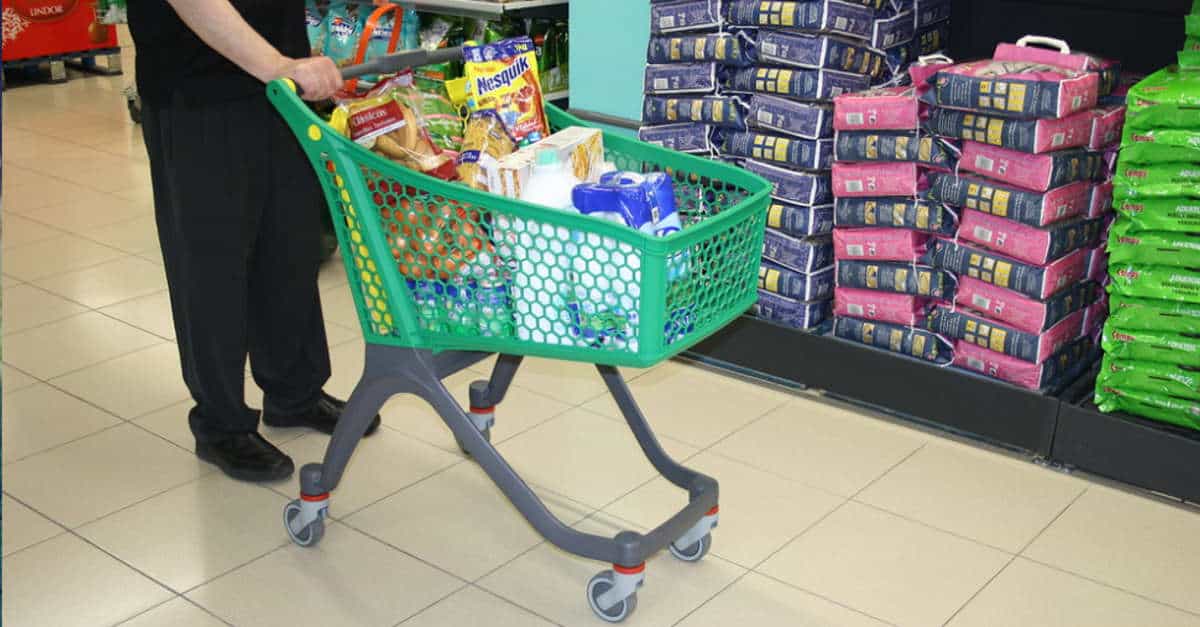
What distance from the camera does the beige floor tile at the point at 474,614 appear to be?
2359 millimetres

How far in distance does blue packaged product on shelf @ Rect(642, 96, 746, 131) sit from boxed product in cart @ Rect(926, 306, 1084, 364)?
2.57 feet

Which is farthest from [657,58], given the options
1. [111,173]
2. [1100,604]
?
[111,173]

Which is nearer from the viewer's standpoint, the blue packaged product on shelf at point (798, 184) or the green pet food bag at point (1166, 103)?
the green pet food bag at point (1166, 103)

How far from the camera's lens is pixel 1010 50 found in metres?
3.01

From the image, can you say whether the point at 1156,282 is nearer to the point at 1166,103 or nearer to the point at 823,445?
the point at 1166,103

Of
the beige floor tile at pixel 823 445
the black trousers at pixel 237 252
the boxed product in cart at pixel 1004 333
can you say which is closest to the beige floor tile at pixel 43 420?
the black trousers at pixel 237 252

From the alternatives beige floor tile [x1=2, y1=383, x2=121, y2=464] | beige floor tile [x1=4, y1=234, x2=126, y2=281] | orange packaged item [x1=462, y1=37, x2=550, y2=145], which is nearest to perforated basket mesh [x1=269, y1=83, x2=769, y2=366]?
orange packaged item [x1=462, y1=37, x2=550, y2=145]

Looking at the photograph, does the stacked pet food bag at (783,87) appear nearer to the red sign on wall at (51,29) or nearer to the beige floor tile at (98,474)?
the beige floor tile at (98,474)

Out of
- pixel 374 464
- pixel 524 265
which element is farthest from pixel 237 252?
pixel 524 265

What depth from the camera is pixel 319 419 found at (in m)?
3.20

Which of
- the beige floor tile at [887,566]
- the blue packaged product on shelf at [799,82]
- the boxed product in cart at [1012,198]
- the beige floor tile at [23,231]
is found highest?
the blue packaged product on shelf at [799,82]

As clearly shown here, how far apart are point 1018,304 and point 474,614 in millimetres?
1581

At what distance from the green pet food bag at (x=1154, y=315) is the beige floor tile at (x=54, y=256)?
3515 millimetres

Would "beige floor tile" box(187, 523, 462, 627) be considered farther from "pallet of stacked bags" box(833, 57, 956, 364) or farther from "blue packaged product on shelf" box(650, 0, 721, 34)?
"blue packaged product on shelf" box(650, 0, 721, 34)
